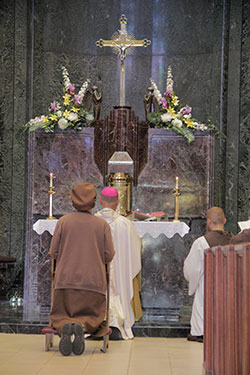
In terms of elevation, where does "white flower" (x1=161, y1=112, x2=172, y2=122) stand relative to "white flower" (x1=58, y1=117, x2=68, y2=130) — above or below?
above

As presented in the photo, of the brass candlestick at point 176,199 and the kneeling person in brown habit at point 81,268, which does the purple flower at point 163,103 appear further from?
the kneeling person in brown habit at point 81,268

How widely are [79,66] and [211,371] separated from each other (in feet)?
27.8

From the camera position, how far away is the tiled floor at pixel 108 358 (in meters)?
7.00

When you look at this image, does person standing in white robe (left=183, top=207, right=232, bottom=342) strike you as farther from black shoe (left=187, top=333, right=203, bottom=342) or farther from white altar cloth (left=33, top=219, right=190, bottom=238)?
white altar cloth (left=33, top=219, right=190, bottom=238)

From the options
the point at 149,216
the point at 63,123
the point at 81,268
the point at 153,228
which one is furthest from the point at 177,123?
the point at 81,268

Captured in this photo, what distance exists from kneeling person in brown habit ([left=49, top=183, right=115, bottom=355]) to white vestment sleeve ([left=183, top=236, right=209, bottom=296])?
1401 millimetres

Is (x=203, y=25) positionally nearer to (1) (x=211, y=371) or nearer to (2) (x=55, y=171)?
(2) (x=55, y=171)

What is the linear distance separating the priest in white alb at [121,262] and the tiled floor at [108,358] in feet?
1.33

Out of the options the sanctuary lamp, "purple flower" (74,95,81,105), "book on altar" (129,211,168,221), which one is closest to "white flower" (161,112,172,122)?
the sanctuary lamp

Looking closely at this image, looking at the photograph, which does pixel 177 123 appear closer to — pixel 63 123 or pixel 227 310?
pixel 63 123

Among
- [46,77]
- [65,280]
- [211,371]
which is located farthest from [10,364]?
[46,77]

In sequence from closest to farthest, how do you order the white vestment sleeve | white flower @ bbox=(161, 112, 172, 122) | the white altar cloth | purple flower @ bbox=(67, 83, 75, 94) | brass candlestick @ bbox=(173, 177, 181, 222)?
1. the white vestment sleeve
2. the white altar cloth
3. brass candlestick @ bbox=(173, 177, 181, 222)
4. white flower @ bbox=(161, 112, 172, 122)
5. purple flower @ bbox=(67, 83, 75, 94)

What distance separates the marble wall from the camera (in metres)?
12.8

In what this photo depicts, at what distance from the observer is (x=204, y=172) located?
11383 millimetres
